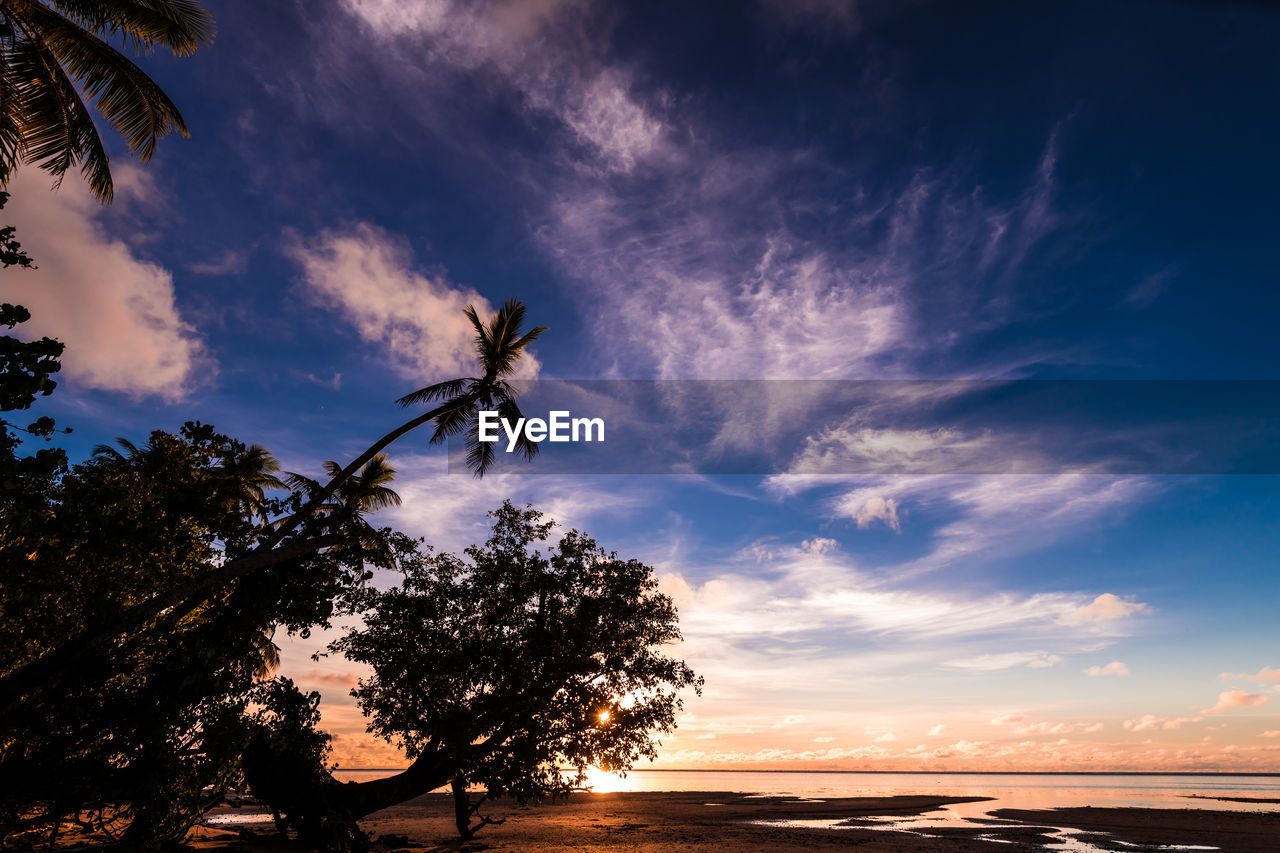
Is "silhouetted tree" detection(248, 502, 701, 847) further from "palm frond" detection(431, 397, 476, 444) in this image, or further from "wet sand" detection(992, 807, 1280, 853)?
"wet sand" detection(992, 807, 1280, 853)

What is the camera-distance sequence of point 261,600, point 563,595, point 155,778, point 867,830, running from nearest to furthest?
point 155,778
point 261,600
point 563,595
point 867,830

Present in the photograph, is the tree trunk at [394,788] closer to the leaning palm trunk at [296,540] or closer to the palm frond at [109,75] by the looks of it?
the leaning palm trunk at [296,540]

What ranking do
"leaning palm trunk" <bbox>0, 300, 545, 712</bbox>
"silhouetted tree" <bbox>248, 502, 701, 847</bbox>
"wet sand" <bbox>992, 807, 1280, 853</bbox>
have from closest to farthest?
"leaning palm trunk" <bbox>0, 300, 545, 712</bbox>
"silhouetted tree" <bbox>248, 502, 701, 847</bbox>
"wet sand" <bbox>992, 807, 1280, 853</bbox>

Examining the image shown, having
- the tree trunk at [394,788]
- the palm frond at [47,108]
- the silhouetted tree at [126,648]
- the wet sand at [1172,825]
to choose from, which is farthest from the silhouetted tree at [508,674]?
the wet sand at [1172,825]

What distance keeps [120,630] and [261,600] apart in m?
2.73

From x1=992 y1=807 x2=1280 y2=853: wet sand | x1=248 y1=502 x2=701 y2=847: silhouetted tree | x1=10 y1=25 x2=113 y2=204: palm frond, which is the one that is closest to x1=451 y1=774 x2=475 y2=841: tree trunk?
x1=248 y1=502 x2=701 y2=847: silhouetted tree

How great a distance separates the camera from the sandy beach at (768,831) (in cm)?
2176

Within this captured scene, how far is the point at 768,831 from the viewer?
2875cm

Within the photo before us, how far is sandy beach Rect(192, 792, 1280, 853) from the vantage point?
71.4 ft

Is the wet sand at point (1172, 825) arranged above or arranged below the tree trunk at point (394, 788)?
below

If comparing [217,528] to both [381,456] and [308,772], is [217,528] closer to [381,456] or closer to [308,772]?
[308,772]

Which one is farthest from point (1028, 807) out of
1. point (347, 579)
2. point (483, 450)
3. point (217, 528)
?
point (217, 528)

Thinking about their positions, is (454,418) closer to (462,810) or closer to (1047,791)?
(462,810)

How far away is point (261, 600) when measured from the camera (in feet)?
38.7
